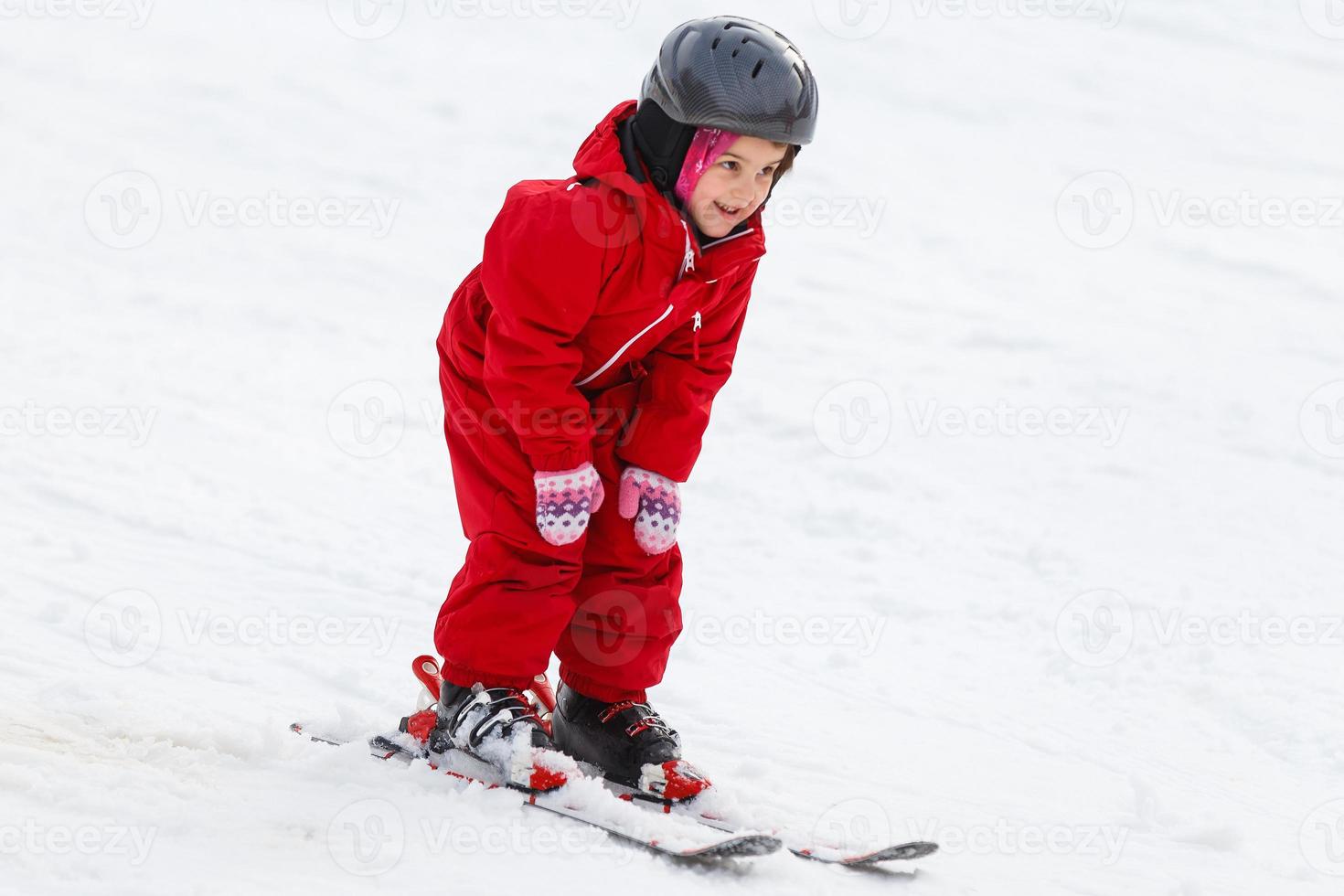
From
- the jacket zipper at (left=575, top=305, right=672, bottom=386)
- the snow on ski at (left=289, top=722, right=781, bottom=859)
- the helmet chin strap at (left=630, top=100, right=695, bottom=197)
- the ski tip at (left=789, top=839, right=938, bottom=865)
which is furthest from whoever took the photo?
the jacket zipper at (left=575, top=305, right=672, bottom=386)

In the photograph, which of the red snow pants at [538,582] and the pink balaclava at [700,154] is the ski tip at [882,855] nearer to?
the red snow pants at [538,582]

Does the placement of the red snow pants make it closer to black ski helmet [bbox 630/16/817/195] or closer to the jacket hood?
the jacket hood

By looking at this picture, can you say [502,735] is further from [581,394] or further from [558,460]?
[581,394]

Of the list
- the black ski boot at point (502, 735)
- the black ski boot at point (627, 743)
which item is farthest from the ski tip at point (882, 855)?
the black ski boot at point (502, 735)

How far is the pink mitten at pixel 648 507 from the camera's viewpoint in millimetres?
2916

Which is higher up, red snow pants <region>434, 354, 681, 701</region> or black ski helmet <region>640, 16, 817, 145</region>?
black ski helmet <region>640, 16, 817, 145</region>

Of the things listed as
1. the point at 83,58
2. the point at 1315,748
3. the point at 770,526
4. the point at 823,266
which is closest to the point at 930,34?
the point at 823,266

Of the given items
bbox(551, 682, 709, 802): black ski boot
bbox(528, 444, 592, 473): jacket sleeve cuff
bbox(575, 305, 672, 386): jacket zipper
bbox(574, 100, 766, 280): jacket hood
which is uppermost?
bbox(574, 100, 766, 280): jacket hood

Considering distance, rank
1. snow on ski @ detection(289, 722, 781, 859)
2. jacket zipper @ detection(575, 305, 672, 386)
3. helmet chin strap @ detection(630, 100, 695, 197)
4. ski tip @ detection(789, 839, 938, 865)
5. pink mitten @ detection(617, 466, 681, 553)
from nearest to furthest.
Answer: snow on ski @ detection(289, 722, 781, 859) < ski tip @ detection(789, 839, 938, 865) < helmet chin strap @ detection(630, 100, 695, 197) < jacket zipper @ detection(575, 305, 672, 386) < pink mitten @ detection(617, 466, 681, 553)

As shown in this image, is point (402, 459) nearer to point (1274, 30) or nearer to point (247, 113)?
point (247, 113)

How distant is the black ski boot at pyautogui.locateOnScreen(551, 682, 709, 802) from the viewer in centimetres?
283

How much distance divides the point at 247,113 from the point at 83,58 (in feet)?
6.42

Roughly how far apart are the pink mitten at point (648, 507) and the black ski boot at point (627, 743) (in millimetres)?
394

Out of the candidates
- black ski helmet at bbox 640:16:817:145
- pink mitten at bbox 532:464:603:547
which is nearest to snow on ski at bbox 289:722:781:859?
pink mitten at bbox 532:464:603:547
